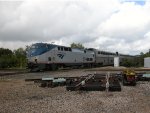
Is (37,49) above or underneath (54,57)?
above

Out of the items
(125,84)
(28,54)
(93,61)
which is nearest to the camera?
(125,84)

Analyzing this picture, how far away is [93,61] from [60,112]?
4596 cm

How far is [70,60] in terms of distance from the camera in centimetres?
4459

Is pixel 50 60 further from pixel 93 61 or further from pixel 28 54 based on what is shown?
pixel 93 61

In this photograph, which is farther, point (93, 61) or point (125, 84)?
point (93, 61)

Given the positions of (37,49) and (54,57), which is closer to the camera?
(37,49)

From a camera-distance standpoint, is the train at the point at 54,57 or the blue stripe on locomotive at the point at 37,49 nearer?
the train at the point at 54,57

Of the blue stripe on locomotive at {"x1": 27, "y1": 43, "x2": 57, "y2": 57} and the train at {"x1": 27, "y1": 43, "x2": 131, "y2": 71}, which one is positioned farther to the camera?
the blue stripe on locomotive at {"x1": 27, "y1": 43, "x2": 57, "y2": 57}

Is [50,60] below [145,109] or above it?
above

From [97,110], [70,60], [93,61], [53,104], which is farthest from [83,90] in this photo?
[93,61]

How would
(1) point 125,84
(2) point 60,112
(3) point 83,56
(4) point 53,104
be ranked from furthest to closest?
(3) point 83,56 → (1) point 125,84 → (4) point 53,104 → (2) point 60,112

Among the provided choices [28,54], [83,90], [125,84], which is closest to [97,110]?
[83,90]

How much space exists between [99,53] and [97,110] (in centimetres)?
4817

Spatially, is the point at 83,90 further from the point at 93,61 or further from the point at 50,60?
the point at 93,61
